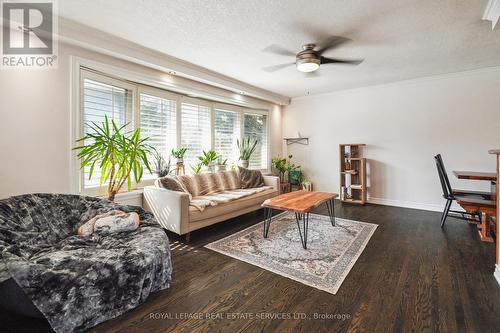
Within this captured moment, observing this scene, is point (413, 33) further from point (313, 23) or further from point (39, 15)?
point (39, 15)

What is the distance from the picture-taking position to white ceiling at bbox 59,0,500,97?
2242 millimetres

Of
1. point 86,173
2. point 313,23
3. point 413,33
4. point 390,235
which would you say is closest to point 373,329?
point 390,235

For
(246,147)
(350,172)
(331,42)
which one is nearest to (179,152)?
(246,147)

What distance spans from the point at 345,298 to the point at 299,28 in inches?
109

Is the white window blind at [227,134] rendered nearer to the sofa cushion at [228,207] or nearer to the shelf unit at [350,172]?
the sofa cushion at [228,207]

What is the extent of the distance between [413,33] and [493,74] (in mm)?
2498

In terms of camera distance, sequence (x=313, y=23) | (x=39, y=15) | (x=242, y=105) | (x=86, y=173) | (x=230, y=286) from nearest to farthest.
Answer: (x=230, y=286) < (x=39, y=15) < (x=313, y=23) < (x=86, y=173) < (x=242, y=105)

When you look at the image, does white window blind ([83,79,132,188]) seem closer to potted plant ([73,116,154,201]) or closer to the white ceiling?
potted plant ([73,116,154,201])

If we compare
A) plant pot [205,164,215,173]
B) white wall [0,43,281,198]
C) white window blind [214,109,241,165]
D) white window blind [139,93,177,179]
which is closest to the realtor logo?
white wall [0,43,281,198]

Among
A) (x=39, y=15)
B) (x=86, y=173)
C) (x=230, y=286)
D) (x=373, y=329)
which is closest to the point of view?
(x=373, y=329)

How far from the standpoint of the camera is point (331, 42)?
2.93m

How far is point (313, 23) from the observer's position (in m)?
2.52

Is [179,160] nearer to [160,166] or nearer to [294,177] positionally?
[160,166]

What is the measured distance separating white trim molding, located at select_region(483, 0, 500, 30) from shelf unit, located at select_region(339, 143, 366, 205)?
285cm
